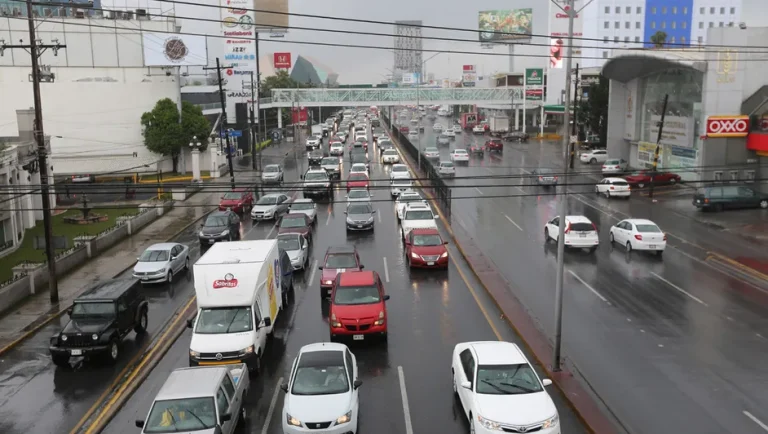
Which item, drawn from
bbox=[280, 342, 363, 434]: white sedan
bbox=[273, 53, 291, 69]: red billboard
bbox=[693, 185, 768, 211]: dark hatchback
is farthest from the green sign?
bbox=[280, 342, 363, 434]: white sedan

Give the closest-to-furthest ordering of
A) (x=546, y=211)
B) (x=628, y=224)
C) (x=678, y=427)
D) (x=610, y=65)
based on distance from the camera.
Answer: (x=678, y=427) < (x=628, y=224) < (x=546, y=211) < (x=610, y=65)

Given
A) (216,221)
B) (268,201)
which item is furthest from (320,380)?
(268,201)

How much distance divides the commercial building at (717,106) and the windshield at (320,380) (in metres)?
33.5

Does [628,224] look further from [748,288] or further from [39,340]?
[39,340]

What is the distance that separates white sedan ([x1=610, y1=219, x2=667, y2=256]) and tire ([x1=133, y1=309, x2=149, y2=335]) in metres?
20.0

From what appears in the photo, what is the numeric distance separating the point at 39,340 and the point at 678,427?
58.5 ft

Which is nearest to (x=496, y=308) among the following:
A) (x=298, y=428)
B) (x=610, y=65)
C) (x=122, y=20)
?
(x=298, y=428)

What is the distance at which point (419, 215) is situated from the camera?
33188 millimetres

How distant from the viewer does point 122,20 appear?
68.9 metres

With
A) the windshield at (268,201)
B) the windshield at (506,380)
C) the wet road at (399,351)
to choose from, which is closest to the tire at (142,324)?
the wet road at (399,351)

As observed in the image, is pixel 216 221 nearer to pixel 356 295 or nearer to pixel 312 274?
pixel 312 274

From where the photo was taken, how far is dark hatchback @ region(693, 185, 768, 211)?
131 feet

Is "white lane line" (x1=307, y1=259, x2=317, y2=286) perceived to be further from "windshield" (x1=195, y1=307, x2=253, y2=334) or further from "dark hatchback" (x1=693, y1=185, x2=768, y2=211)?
"dark hatchback" (x1=693, y1=185, x2=768, y2=211)

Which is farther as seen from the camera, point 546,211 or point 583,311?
point 546,211
